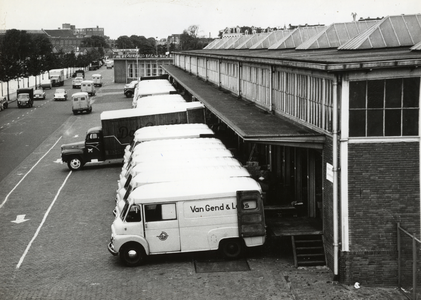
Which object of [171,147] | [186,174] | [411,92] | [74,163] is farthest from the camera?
[74,163]

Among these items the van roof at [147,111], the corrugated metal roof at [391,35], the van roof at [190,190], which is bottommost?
the van roof at [190,190]

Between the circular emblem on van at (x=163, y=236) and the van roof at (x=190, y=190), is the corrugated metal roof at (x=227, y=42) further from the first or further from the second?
the circular emblem on van at (x=163, y=236)

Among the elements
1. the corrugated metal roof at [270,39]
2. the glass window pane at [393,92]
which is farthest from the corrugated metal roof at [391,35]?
the corrugated metal roof at [270,39]

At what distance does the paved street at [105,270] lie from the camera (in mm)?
16094

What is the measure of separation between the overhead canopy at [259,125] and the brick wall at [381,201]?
160 centimetres

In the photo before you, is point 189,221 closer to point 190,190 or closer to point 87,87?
point 190,190

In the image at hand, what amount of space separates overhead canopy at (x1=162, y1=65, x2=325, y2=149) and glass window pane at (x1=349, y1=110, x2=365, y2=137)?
1.18 meters

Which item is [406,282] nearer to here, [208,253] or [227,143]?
[208,253]

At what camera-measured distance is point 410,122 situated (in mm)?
16422

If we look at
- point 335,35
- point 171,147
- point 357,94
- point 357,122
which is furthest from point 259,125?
point 335,35

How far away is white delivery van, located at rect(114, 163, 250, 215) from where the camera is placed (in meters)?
19.2

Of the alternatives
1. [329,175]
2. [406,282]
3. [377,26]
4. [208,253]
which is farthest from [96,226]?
[377,26]

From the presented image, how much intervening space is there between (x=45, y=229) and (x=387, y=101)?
12.3 meters

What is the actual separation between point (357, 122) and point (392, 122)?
882mm
